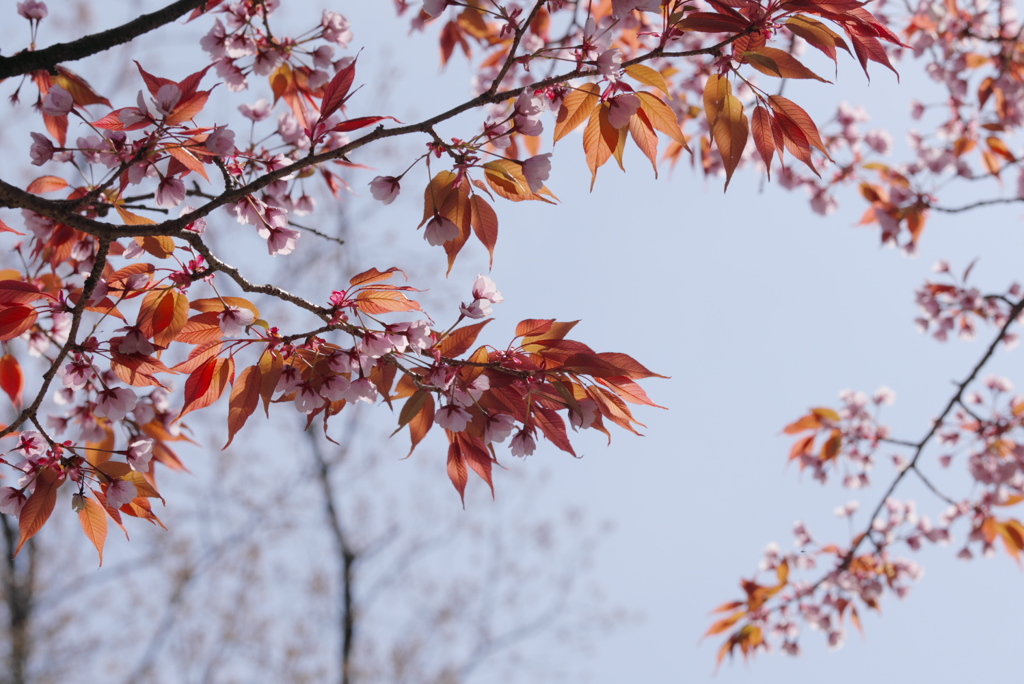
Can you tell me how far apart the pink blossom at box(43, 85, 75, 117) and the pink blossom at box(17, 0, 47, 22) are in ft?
0.95

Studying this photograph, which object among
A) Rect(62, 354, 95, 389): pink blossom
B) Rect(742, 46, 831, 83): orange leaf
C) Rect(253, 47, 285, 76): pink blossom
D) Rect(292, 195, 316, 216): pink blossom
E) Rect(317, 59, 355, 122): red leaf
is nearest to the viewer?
Rect(742, 46, 831, 83): orange leaf

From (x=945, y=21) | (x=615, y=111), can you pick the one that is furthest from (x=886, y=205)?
(x=615, y=111)

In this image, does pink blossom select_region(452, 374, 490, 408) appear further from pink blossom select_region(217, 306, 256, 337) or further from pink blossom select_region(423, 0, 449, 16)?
pink blossom select_region(423, 0, 449, 16)

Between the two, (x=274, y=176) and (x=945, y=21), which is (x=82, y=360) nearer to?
(x=274, y=176)

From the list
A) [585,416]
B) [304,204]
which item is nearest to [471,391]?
[585,416]

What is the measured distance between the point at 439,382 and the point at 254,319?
25cm

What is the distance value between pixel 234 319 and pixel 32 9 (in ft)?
2.33

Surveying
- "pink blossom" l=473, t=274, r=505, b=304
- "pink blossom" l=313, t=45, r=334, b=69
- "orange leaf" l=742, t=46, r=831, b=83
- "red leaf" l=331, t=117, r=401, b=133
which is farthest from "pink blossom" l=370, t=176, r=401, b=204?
"orange leaf" l=742, t=46, r=831, b=83

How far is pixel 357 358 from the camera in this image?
94cm

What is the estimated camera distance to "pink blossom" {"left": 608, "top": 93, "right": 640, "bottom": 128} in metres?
0.95

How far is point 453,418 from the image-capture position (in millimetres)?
946

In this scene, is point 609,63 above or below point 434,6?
below

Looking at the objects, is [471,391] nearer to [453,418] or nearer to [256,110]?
[453,418]

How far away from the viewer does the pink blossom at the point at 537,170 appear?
0.92m
